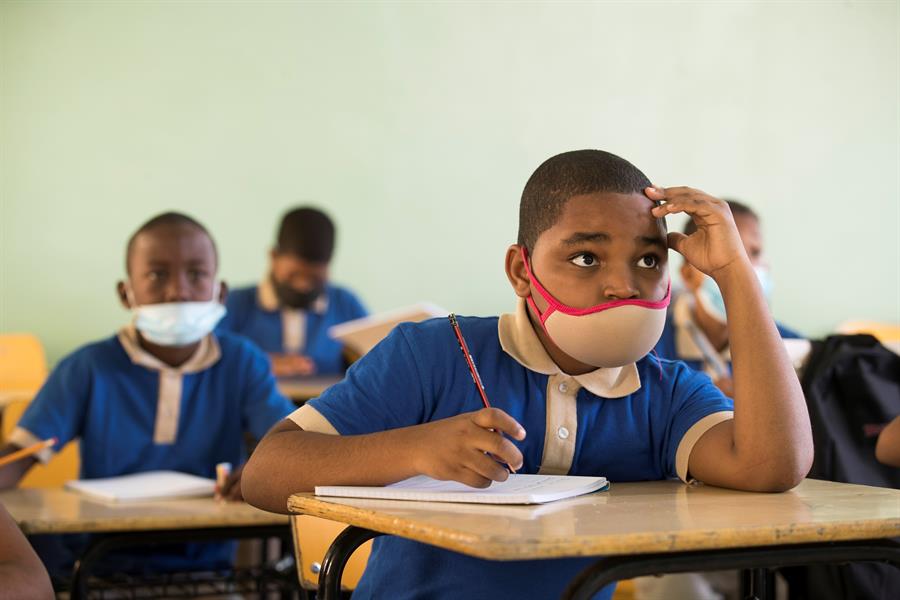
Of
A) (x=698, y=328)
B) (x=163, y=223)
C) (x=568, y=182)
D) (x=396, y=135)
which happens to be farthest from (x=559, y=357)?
(x=396, y=135)

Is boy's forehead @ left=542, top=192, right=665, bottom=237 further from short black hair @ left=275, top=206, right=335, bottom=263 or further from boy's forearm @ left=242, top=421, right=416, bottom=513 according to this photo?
short black hair @ left=275, top=206, right=335, bottom=263

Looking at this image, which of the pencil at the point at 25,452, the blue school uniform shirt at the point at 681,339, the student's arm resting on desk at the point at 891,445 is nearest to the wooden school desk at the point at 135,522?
the pencil at the point at 25,452

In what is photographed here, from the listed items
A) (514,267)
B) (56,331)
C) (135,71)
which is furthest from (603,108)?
(514,267)

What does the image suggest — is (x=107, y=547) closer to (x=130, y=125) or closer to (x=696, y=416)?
(x=696, y=416)

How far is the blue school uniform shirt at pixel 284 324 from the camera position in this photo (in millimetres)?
4863

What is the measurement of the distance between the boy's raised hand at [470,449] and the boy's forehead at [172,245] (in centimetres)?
167

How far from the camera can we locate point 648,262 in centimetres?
152

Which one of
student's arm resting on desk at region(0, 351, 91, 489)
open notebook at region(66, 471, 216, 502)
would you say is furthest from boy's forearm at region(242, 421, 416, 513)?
student's arm resting on desk at region(0, 351, 91, 489)

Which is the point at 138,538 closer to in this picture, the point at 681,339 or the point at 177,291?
the point at 177,291

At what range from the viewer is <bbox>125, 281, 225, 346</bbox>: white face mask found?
2740mm

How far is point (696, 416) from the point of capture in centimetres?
160

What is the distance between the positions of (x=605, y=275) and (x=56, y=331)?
407cm

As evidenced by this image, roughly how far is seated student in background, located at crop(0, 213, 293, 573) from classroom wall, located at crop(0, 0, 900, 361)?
7.13 ft

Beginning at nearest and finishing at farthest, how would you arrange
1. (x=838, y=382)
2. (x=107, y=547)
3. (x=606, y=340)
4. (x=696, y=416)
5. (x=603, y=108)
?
(x=606, y=340)
(x=696, y=416)
(x=107, y=547)
(x=838, y=382)
(x=603, y=108)
